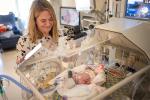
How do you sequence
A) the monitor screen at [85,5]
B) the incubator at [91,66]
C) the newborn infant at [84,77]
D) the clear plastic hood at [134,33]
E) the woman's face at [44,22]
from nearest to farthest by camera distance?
the incubator at [91,66] → the newborn infant at [84,77] → the clear plastic hood at [134,33] → the woman's face at [44,22] → the monitor screen at [85,5]

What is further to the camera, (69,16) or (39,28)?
(69,16)

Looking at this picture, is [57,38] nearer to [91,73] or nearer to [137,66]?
[91,73]

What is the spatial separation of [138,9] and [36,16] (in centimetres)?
89

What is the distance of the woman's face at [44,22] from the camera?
1521 mm

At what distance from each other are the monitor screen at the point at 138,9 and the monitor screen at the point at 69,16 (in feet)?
5.65

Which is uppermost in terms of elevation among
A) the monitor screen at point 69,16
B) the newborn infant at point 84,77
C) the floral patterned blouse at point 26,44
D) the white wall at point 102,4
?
the white wall at point 102,4

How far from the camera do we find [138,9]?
64.4 inches

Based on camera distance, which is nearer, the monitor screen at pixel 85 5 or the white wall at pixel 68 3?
the monitor screen at pixel 85 5

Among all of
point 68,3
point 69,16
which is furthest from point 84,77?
point 68,3

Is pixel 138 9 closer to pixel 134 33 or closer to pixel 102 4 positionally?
pixel 134 33

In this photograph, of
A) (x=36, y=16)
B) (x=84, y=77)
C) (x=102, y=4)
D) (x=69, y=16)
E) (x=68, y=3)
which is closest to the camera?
(x=84, y=77)

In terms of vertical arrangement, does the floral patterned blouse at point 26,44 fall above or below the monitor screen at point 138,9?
below

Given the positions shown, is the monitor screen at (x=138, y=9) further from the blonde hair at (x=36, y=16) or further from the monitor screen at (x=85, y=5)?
the monitor screen at (x=85, y=5)

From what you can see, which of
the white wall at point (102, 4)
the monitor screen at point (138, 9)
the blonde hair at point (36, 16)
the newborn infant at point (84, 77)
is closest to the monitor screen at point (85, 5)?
the white wall at point (102, 4)
